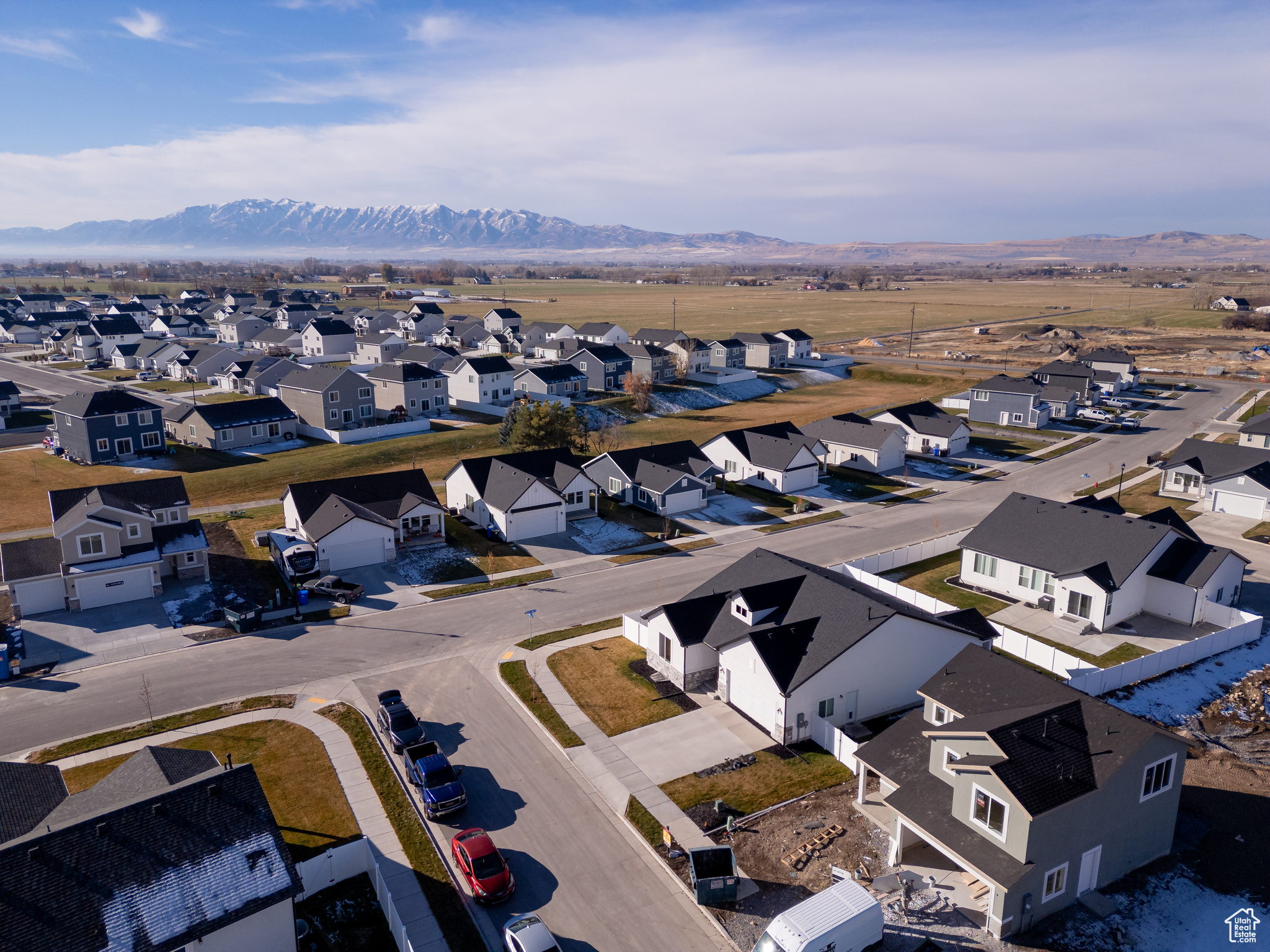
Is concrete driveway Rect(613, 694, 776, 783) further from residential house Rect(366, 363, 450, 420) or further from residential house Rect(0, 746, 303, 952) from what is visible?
residential house Rect(366, 363, 450, 420)

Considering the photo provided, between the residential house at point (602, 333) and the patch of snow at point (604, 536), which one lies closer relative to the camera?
the patch of snow at point (604, 536)

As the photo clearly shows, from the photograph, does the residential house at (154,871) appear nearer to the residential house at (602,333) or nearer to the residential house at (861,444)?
the residential house at (861,444)

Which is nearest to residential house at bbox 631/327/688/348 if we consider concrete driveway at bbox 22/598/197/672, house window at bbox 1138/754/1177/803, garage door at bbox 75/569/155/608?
garage door at bbox 75/569/155/608

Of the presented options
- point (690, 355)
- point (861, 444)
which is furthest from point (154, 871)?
point (690, 355)

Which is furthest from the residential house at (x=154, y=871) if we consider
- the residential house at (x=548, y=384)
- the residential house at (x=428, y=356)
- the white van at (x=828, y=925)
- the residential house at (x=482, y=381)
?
the residential house at (x=428, y=356)

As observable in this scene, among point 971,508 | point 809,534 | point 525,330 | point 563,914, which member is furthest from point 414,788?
point 525,330

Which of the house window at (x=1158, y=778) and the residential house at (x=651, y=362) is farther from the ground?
the residential house at (x=651, y=362)

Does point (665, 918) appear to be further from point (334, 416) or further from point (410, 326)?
point (410, 326)
